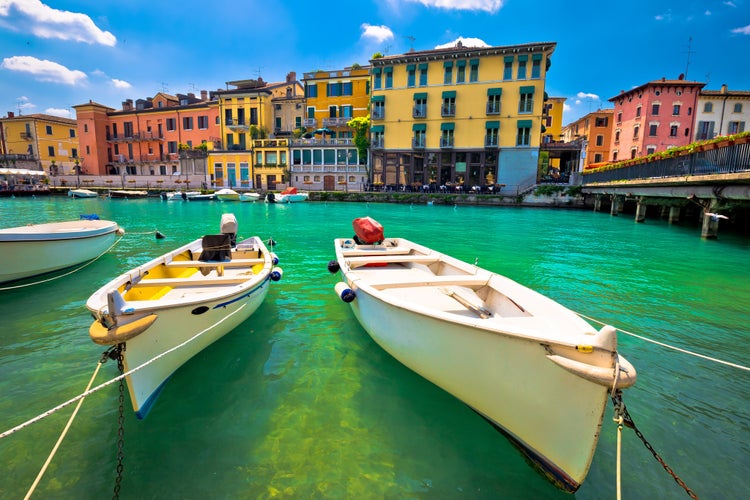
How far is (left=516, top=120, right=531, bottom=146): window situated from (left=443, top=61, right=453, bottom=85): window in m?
8.07

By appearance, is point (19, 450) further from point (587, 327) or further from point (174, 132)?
point (174, 132)

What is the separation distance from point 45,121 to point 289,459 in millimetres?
76036

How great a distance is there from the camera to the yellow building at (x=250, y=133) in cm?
4597

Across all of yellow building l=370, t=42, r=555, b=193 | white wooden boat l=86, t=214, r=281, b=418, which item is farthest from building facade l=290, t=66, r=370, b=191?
white wooden boat l=86, t=214, r=281, b=418

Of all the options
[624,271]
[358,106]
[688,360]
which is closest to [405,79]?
[358,106]

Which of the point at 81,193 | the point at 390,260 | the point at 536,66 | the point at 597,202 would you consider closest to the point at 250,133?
the point at 81,193

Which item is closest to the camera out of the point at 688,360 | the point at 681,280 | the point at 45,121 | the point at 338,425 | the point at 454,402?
the point at 338,425

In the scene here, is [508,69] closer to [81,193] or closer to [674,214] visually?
[674,214]

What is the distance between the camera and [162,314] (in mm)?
3635

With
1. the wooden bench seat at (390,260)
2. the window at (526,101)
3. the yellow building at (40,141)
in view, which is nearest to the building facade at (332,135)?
the window at (526,101)

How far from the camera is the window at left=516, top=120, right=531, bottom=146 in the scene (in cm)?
3566

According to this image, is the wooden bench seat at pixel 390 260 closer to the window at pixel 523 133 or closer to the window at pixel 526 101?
the window at pixel 523 133

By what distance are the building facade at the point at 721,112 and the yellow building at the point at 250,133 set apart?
4826 centimetres

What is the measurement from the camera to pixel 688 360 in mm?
4984
